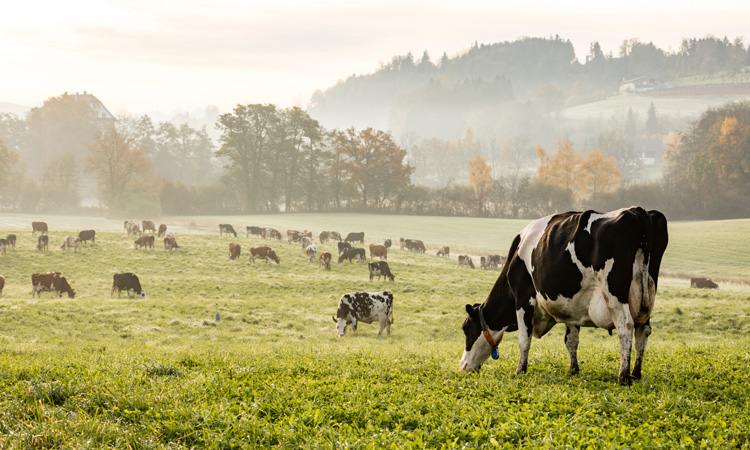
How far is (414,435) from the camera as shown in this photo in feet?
18.0

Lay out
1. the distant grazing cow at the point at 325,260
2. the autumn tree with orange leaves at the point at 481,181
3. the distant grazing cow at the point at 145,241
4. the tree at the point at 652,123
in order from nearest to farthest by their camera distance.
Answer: the distant grazing cow at the point at 325,260
the distant grazing cow at the point at 145,241
the autumn tree with orange leaves at the point at 481,181
the tree at the point at 652,123

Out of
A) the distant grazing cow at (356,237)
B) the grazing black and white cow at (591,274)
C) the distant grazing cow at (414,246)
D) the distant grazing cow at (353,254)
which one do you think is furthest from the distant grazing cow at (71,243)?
the grazing black and white cow at (591,274)

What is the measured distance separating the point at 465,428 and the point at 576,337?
310 cm

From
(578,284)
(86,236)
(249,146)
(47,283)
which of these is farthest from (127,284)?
(249,146)

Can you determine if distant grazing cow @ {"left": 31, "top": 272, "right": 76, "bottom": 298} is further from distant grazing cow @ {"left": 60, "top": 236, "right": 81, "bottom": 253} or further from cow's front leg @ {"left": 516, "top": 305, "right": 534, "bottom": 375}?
cow's front leg @ {"left": 516, "top": 305, "right": 534, "bottom": 375}

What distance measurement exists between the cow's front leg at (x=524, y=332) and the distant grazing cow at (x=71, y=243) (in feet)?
118

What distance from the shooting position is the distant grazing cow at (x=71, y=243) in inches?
1422

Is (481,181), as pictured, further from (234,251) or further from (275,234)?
(234,251)

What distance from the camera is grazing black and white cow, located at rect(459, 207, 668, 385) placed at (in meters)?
6.85

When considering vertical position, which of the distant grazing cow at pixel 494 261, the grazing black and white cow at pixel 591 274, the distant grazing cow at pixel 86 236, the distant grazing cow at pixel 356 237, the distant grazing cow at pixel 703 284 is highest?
the grazing black and white cow at pixel 591 274

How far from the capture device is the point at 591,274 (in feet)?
23.3

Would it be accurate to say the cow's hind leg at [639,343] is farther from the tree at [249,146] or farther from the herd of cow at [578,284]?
the tree at [249,146]

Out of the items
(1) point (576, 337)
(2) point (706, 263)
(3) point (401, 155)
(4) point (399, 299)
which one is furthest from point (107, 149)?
→ (1) point (576, 337)

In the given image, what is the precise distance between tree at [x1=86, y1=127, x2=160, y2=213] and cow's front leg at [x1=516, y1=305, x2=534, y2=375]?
254 feet
